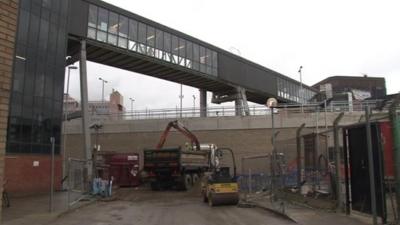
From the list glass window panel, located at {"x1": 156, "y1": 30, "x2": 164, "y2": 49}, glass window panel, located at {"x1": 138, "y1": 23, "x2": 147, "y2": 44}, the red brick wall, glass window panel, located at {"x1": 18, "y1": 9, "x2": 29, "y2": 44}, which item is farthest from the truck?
glass window panel, located at {"x1": 156, "y1": 30, "x2": 164, "y2": 49}

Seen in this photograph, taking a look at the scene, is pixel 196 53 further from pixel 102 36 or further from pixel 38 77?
pixel 38 77

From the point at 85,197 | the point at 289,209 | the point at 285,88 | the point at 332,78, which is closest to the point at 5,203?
the point at 85,197

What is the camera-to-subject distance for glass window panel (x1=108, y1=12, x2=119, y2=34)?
147 ft

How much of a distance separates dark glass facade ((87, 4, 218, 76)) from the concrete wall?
734cm

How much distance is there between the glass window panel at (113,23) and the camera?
44.8 meters

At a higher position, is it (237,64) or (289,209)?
(237,64)

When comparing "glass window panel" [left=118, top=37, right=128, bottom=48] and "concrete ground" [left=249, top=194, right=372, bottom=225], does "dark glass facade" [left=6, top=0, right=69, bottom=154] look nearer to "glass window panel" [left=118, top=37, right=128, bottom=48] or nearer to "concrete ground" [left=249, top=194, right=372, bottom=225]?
"glass window panel" [left=118, top=37, right=128, bottom=48]

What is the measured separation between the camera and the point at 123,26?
46000mm

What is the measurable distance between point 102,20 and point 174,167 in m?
18.0

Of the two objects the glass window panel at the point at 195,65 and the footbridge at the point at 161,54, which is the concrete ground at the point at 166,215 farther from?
the glass window panel at the point at 195,65

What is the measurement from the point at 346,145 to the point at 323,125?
30255 mm

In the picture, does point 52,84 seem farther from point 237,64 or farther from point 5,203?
point 237,64

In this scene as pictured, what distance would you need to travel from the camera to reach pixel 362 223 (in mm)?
13148

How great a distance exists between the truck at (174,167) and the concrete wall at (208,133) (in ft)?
36.4
